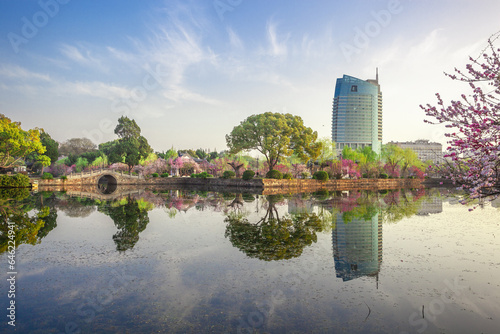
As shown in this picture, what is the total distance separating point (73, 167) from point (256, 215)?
83.0 m

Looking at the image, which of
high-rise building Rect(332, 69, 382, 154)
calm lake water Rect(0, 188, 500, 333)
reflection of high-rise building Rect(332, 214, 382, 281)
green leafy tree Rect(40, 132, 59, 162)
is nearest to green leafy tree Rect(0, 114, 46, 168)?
green leafy tree Rect(40, 132, 59, 162)

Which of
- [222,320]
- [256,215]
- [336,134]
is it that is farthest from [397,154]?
[336,134]

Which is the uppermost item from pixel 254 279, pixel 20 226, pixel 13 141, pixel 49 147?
pixel 49 147

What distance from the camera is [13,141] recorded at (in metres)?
43.8

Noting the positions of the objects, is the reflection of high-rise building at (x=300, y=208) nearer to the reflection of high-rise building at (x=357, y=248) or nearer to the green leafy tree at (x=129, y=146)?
the reflection of high-rise building at (x=357, y=248)

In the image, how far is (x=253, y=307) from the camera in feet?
23.4

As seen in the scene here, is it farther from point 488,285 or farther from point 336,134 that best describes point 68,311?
point 336,134

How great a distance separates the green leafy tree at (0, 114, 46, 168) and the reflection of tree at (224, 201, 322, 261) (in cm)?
4019

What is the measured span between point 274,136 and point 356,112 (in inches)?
5920

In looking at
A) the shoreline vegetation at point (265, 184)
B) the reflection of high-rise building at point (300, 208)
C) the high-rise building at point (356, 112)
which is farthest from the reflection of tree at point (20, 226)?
the high-rise building at point (356, 112)

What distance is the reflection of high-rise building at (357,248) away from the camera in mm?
9844

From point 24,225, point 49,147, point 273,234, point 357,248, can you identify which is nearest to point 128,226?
point 24,225

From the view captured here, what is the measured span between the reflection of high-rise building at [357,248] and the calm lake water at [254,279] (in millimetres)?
71

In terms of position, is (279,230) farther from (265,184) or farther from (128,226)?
(265,184)
